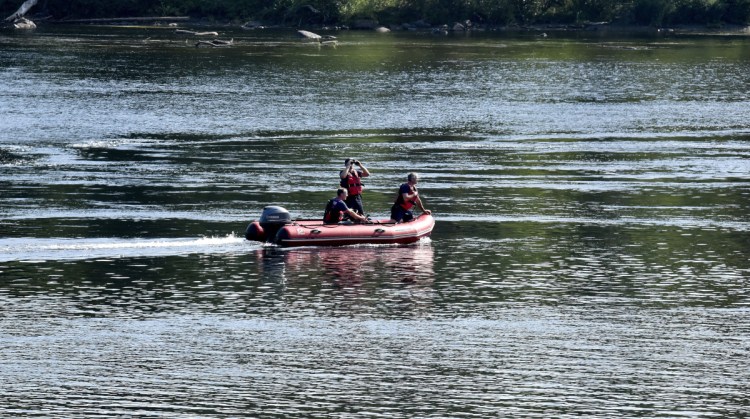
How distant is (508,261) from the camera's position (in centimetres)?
3375

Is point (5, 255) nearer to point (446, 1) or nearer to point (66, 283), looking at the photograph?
point (66, 283)

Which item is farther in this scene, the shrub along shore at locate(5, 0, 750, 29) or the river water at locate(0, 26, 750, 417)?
the shrub along shore at locate(5, 0, 750, 29)

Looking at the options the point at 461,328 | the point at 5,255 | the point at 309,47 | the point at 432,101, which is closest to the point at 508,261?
the point at 461,328

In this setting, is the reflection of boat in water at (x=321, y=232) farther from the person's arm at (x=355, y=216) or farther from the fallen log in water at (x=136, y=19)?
the fallen log in water at (x=136, y=19)

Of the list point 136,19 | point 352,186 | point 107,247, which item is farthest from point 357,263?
point 136,19

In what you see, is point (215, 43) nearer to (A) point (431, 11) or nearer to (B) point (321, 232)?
(A) point (431, 11)

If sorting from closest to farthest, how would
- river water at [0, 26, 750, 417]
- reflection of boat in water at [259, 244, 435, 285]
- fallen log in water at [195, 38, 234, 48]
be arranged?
river water at [0, 26, 750, 417] < reflection of boat in water at [259, 244, 435, 285] < fallen log in water at [195, 38, 234, 48]

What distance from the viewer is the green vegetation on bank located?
147625 millimetres

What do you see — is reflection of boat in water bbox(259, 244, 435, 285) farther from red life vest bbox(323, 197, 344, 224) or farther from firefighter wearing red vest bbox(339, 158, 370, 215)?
firefighter wearing red vest bbox(339, 158, 370, 215)

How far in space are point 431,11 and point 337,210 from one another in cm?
11677

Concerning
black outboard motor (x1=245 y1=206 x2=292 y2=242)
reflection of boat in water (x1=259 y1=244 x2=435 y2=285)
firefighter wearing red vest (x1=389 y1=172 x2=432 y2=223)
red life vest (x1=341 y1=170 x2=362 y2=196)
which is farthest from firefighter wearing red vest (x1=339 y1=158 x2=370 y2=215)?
black outboard motor (x1=245 y1=206 x2=292 y2=242)

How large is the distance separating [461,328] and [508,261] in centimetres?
673

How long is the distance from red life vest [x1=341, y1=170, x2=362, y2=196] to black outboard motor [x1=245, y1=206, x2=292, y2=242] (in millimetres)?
2517

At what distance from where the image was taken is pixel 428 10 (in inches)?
5906
